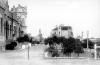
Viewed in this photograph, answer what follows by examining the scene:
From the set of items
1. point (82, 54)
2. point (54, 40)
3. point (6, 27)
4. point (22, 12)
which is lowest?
point (82, 54)

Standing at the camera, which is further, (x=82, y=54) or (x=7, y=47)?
(x=7, y=47)

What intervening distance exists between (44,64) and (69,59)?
10.5 feet

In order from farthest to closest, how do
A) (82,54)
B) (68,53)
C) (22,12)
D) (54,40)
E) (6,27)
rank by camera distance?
1. (22,12)
2. (6,27)
3. (54,40)
4. (82,54)
5. (68,53)

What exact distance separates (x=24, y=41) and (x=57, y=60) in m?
44.0

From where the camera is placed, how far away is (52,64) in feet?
52.7

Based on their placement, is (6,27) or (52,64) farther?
(6,27)

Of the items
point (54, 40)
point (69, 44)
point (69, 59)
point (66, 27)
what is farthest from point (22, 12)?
point (69, 59)

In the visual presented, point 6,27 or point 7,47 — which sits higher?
point 6,27

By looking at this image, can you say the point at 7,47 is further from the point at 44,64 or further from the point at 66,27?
the point at 66,27

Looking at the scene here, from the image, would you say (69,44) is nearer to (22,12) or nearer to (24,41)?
(24,41)

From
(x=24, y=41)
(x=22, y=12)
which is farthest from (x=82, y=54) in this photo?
(x=22, y=12)

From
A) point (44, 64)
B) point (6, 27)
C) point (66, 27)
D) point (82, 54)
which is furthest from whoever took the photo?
point (66, 27)

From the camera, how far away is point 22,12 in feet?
283

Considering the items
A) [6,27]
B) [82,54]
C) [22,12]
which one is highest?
[22,12]
